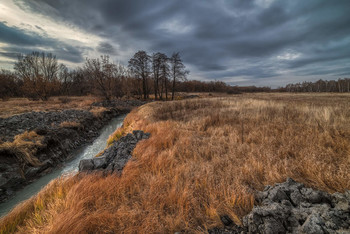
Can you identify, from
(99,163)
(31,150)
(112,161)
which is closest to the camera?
(99,163)

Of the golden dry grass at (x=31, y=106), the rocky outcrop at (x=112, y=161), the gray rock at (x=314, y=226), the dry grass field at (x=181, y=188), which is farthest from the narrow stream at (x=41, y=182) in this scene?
the golden dry grass at (x=31, y=106)

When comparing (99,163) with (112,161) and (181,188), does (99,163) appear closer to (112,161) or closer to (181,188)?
(112,161)

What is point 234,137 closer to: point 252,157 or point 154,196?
point 252,157

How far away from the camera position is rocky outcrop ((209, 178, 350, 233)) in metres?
1.42

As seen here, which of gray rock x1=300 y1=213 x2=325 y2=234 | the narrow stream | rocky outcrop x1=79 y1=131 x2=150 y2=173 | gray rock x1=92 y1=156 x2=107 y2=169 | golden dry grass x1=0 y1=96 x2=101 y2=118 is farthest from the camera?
golden dry grass x1=0 y1=96 x2=101 y2=118

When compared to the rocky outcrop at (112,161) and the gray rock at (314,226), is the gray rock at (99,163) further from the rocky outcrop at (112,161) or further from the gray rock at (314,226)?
the gray rock at (314,226)

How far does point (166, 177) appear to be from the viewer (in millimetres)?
3084

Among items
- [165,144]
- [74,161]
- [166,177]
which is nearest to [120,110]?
[74,161]

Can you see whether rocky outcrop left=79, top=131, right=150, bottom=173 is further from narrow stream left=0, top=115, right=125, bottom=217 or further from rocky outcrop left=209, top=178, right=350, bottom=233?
rocky outcrop left=209, top=178, right=350, bottom=233

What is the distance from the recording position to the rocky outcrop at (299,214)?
4.65 feet

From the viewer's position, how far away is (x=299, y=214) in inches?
65.8

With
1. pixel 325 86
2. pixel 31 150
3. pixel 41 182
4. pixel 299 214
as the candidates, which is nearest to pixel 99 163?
pixel 41 182

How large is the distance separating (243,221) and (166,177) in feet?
5.66

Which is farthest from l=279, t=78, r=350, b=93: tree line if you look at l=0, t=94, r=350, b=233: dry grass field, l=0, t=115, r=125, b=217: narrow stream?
l=0, t=115, r=125, b=217: narrow stream
